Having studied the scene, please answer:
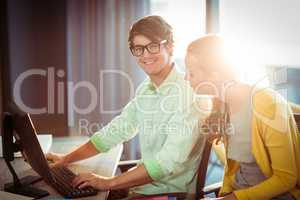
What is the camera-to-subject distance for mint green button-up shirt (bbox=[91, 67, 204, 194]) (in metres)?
1.54

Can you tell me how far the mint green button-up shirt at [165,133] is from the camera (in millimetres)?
1545

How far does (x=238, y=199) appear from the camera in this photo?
1414mm

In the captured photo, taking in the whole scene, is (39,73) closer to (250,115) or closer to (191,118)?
(191,118)

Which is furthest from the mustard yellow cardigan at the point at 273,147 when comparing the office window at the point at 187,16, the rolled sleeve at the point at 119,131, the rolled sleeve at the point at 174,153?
the office window at the point at 187,16

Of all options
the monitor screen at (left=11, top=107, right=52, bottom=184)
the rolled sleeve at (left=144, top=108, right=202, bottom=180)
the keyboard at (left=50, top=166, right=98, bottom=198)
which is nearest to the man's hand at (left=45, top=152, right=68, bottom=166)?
the keyboard at (left=50, top=166, right=98, bottom=198)

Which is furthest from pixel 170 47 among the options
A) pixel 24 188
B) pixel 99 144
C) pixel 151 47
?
pixel 24 188

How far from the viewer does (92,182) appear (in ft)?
4.71

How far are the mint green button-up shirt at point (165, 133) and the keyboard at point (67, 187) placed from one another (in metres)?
0.26

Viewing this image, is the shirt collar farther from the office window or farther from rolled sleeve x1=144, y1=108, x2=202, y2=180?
the office window

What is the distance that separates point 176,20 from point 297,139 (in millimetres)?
2220

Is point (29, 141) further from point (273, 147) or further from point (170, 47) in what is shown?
point (273, 147)

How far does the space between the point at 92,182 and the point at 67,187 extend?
9 cm

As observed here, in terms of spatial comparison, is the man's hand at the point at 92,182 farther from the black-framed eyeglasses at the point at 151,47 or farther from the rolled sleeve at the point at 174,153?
the black-framed eyeglasses at the point at 151,47

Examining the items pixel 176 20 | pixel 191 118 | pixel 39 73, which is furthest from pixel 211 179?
pixel 191 118
